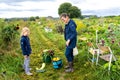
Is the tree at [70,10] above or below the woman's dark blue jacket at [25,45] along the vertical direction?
below

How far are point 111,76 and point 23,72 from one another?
2959 millimetres

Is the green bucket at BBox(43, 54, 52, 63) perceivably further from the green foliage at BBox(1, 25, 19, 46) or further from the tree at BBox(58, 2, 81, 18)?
the tree at BBox(58, 2, 81, 18)

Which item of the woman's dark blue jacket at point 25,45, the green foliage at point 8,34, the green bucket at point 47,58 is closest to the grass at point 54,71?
the green bucket at point 47,58

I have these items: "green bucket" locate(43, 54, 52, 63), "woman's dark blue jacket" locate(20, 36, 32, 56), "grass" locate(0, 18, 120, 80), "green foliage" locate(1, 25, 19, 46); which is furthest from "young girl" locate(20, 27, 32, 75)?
"green foliage" locate(1, 25, 19, 46)

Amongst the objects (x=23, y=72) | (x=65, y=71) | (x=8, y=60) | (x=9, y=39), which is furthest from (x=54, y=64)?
(x=9, y=39)

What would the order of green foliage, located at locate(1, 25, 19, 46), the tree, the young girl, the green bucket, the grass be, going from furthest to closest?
1. the tree
2. green foliage, located at locate(1, 25, 19, 46)
3. the green bucket
4. the young girl
5. the grass

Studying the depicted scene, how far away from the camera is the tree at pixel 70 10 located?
47.8 m

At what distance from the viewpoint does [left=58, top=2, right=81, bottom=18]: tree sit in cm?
4784

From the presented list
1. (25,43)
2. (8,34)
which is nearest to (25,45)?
(25,43)

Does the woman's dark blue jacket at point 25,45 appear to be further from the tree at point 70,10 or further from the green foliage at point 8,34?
the tree at point 70,10

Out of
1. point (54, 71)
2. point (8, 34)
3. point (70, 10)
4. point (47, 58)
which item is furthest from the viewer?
point (70, 10)

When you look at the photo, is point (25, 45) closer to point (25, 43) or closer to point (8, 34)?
point (25, 43)

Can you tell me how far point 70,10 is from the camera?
4912 cm

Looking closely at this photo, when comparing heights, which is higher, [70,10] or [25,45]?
[25,45]
